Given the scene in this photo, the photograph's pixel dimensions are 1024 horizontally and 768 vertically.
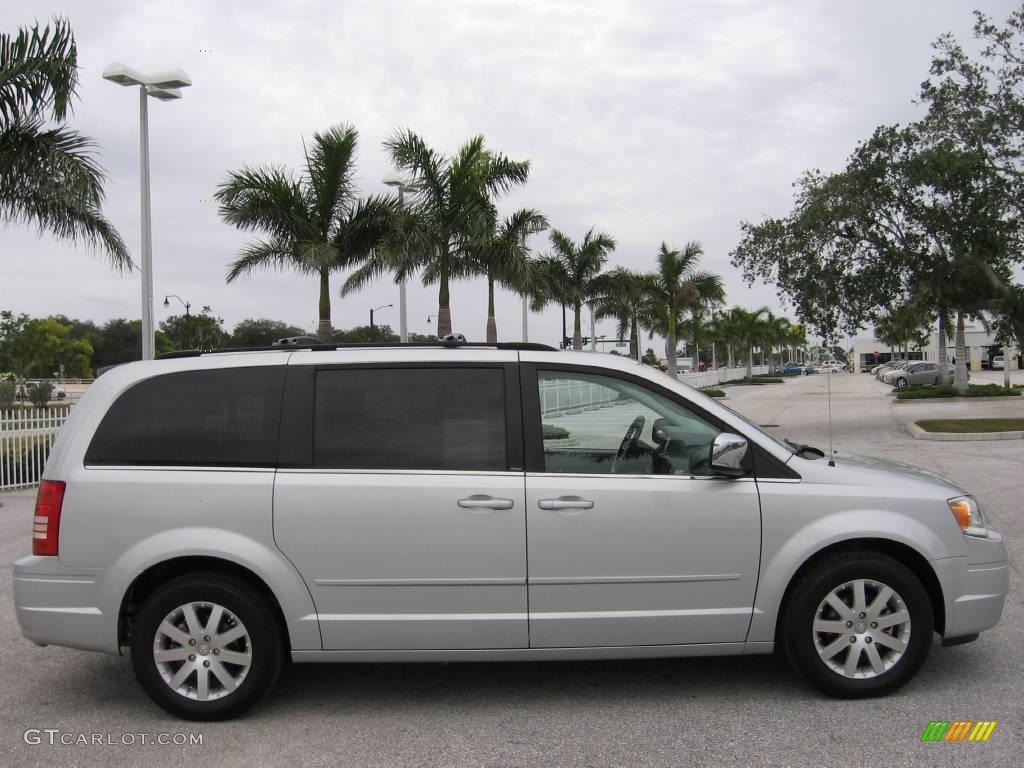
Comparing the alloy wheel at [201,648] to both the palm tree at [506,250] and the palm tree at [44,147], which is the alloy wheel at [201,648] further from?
the palm tree at [506,250]

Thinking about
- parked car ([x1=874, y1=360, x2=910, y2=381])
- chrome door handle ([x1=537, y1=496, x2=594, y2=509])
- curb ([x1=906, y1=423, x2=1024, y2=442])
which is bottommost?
curb ([x1=906, y1=423, x2=1024, y2=442])

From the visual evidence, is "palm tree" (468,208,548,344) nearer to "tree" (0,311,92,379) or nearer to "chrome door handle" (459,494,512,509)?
"chrome door handle" (459,494,512,509)

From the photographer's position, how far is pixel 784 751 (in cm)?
359

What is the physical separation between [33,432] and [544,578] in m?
11.4

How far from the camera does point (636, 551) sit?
3.99 m

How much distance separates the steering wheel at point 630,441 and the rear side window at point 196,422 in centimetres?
166

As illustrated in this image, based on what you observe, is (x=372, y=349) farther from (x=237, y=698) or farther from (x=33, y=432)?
(x=33, y=432)

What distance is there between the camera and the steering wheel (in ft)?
13.9

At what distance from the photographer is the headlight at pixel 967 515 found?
4.21 metres

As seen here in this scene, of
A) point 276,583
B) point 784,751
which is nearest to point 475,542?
point 276,583

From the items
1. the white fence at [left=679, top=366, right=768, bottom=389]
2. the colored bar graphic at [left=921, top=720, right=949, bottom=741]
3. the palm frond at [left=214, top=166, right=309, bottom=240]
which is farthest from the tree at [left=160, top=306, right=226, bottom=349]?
the colored bar graphic at [left=921, top=720, right=949, bottom=741]

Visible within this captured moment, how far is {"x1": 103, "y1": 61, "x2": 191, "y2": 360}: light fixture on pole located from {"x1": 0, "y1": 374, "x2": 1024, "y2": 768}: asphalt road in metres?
10.4

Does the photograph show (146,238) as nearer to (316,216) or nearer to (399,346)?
(316,216)

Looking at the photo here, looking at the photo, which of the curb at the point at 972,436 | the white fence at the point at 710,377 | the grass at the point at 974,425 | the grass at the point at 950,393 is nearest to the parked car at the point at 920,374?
the grass at the point at 950,393
